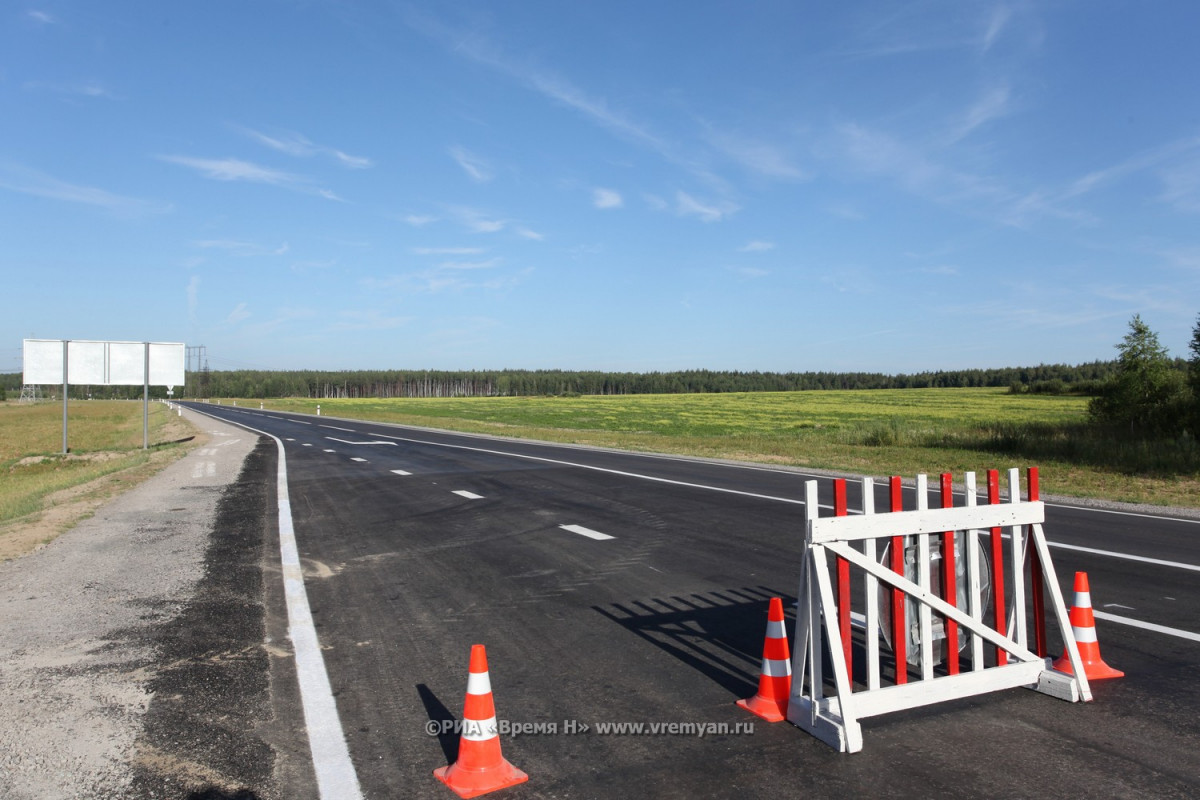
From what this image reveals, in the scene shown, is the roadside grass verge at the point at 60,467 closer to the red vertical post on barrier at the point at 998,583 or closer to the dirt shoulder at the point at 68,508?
the dirt shoulder at the point at 68,508

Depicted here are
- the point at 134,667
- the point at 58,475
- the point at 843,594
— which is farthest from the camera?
the point at 58,475

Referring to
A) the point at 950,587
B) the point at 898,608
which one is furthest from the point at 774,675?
the point at 950,587

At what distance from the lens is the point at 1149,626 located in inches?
246

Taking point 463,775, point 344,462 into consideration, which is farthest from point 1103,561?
point 344,462

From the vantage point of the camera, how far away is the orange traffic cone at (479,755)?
12.1 ft

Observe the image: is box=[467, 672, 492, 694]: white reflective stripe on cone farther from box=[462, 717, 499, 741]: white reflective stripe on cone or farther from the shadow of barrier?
the shadow of barrier

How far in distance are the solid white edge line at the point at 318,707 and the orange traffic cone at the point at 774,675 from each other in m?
2.18

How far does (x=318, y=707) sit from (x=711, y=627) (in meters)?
2.92

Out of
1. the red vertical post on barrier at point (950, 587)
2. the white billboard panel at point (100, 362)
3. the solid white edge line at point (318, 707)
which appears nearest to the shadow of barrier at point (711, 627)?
the red vertical post on barrier at point (950, 587)

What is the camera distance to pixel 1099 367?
130m

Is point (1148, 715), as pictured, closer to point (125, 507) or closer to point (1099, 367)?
point (125, 507)

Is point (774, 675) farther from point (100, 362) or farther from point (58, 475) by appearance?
point (100, 362)

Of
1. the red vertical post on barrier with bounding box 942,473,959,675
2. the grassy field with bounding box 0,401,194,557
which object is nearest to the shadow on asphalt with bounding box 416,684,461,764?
the red vertical post on barrier with bounding box 942,473,959,675

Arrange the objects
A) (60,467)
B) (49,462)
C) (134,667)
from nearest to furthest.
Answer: (134,667) < (60,467) < (49,462)
